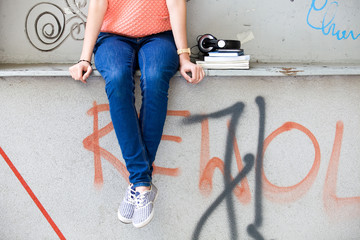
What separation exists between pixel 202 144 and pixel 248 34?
75 centimetres

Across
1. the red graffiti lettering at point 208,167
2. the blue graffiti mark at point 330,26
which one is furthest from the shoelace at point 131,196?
A: the blue graffiti mark at point 330,26

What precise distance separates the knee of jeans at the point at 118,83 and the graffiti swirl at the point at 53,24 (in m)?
0.66

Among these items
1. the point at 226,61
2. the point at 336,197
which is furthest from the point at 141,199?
the point at 336,197

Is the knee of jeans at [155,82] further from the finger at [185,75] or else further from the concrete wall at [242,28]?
the concrete wall at [242,28]

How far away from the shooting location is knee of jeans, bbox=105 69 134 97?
1.23 metres

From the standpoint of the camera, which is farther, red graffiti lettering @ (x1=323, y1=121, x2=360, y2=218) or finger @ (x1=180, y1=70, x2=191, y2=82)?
red graffiti lettering @ (x1=323, y1=121, x2=360, y2=218)

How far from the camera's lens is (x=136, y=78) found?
1385mm

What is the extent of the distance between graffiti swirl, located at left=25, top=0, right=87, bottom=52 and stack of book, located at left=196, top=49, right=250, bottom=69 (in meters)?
0.79

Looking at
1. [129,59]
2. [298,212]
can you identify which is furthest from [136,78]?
[298,212]

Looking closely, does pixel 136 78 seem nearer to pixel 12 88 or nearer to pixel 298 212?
pixel 12 88

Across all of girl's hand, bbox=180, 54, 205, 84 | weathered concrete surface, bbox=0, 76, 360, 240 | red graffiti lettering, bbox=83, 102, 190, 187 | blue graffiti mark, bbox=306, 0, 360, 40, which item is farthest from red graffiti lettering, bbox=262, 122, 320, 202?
blue graffiti mark, bbox=306, 0, 360, 40

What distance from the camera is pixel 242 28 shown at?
180 centimetres

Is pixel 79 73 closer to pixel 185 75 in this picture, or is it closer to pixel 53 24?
pixel 185 75

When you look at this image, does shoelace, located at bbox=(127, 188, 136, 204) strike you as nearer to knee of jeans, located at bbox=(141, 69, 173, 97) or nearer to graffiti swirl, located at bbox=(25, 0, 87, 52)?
knee of jeans, located at bbox=(141, 69, 173, 97)
